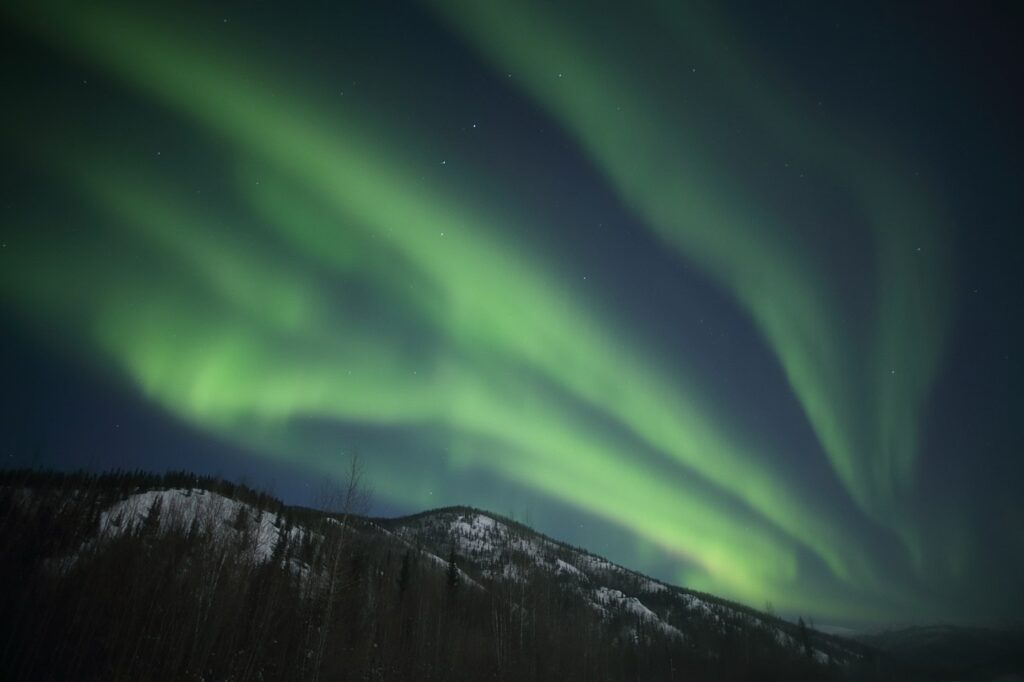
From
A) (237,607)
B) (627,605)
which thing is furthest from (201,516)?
(627,605)

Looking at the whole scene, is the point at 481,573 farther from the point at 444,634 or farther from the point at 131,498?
the point at 131,498

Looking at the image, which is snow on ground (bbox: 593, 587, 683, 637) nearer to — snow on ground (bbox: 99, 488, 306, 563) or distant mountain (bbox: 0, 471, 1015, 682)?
distant mountain (bbox: 0, 471, 1015, 682)

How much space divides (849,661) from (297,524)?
7892 inches

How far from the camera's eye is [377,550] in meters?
103

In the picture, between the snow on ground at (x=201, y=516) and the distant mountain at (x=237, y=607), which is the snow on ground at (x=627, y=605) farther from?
the snow on ground at (x=201, y=516)

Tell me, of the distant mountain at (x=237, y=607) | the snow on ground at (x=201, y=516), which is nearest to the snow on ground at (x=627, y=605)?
the distant mountain at (x=237, y=607)

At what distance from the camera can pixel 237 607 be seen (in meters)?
37.6

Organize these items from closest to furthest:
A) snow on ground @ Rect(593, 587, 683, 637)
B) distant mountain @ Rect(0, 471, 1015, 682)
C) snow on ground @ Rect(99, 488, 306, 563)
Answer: distant mountain @ Rect(0, 471, 1015, 682) < snow on ground @ Rect(99, 488, 306, 563) < snow on ground @ Rect(593, 587, 683, 637)

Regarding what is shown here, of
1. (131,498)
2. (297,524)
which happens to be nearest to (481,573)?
(297,524)

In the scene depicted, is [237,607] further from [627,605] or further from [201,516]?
[627,605]

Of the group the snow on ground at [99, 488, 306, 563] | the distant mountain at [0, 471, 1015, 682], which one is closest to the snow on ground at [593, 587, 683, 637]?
the distant mountain at [0, 471, 1015, 682]

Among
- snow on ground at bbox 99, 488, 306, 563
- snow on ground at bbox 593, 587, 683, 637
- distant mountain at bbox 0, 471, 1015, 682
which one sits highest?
snow on ground at bbox 99, 488, 306, 563

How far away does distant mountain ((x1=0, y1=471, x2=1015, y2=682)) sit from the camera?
3200 cm

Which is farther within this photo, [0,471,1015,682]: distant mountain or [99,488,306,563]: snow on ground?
[99,488,306,563]: snow on ground
